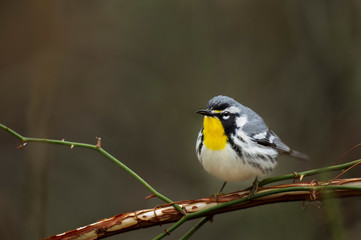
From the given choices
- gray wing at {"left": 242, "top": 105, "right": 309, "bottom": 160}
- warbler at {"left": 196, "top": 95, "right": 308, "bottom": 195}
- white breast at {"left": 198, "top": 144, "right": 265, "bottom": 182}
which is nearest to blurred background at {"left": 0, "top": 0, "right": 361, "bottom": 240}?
gray wing at {"left": 242, "top": 105, "right": 309, "bottom": 160}

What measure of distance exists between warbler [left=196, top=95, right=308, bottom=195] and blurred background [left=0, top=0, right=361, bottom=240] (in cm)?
133

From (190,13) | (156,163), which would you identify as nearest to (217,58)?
(190,13)

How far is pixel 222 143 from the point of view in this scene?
321 centimetres

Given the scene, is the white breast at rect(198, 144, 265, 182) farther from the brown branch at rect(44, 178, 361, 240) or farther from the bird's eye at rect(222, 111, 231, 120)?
the brown branch at rect(44, 178, 361, 240)

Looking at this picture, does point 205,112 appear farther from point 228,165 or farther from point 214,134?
point 228,165

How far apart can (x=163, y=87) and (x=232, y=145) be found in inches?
137

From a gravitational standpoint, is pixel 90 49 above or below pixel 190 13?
above

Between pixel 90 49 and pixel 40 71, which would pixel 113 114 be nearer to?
pixel 90 49

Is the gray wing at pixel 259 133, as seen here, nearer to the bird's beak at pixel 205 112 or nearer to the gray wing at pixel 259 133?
the gray wing at pixel 259 133

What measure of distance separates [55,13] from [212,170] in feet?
14.7

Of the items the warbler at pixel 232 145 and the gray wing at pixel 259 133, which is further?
the gray wing at pixel 259 133

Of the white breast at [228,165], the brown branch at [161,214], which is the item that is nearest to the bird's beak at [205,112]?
the white breast at [228,165]

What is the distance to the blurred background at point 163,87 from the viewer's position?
4.75 metres

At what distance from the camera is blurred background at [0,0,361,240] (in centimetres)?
475
